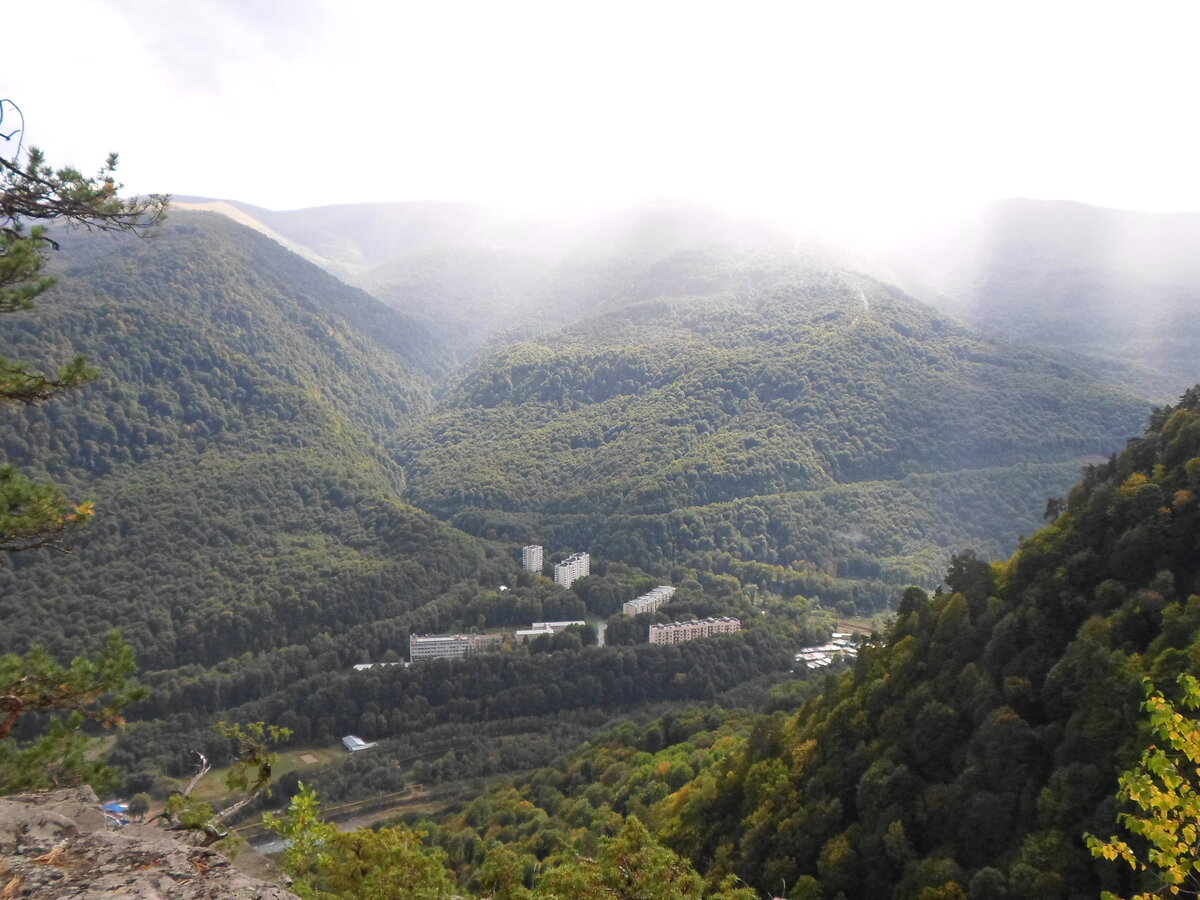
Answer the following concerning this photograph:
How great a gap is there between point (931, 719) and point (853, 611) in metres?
40.3

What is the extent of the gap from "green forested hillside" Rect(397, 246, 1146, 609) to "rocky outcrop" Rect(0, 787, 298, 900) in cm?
5425

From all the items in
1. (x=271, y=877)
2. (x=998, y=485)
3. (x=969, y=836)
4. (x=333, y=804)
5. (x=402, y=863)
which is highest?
(x=271, y=877)

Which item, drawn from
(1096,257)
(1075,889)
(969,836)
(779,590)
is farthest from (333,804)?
(1096,257)

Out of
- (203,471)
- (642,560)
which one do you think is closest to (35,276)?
(642,560)

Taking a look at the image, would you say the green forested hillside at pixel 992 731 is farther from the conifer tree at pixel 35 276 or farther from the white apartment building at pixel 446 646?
the white apartment building at pixel 446 646

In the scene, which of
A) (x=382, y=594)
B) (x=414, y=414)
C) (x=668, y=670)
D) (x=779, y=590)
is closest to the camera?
(x=668, y=670)

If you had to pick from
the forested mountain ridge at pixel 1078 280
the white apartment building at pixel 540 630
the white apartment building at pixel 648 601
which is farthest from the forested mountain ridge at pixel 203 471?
the forested mountain ridge at pixel 1078 280

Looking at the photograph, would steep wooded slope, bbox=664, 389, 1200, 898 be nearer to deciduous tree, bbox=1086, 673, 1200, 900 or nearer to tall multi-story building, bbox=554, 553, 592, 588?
deciduous tree, bbox=1086, 673, 1200, 900

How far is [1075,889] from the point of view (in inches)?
435

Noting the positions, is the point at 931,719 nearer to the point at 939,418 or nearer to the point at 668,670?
the point at 668,670

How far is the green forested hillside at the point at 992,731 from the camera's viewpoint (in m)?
12.2

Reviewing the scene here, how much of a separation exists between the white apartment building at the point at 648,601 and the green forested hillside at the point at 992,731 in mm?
30730

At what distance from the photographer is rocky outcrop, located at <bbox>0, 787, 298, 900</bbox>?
5.52 meters

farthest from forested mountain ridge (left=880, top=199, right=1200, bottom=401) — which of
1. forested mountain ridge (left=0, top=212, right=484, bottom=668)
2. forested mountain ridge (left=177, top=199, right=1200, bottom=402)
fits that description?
forested mountain ridge (left=0, top=212, right=484, bottom=668)
